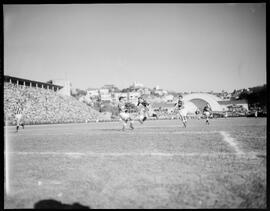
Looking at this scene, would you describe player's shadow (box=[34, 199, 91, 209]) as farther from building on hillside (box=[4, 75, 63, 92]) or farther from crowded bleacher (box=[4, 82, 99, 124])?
building on hillside (box=[4, 75, 63, 92])

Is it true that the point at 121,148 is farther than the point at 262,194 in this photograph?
Yes

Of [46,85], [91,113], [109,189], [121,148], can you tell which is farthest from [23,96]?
[109,189]

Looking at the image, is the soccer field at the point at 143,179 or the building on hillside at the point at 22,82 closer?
the soccer field at the point at 143,179

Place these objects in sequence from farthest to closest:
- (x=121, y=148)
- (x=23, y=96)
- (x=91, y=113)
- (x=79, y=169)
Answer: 1. (x=91, y=113)
2. (x=23, y=96)
3. (x=121, y=148)
4. (x=79, y=169)

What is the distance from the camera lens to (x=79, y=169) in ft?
17.0

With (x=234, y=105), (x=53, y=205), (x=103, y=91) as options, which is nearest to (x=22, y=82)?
(x=53, y=205)

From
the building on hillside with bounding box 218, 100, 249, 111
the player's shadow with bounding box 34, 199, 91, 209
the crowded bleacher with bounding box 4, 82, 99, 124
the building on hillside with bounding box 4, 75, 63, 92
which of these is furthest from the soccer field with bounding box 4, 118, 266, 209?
the building on hillside with bounding box 218, 100, 249, 111

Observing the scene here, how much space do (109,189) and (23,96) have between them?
39.6m

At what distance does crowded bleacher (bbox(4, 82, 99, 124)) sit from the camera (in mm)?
34016

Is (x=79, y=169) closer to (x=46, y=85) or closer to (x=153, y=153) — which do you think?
(x=153, y=153)

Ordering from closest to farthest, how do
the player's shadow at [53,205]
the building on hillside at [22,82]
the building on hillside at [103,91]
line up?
the player's shadow at [53,205] → the building on hillside at [22,82] → the building on hillside at [103,91]

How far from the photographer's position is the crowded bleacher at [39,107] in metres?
34.0

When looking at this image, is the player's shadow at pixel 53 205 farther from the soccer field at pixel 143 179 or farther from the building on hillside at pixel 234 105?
the building on hillside at pixel 234 105

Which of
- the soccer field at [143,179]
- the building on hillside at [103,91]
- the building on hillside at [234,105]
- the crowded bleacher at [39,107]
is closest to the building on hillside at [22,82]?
the crowded bleacher at [39,107]
